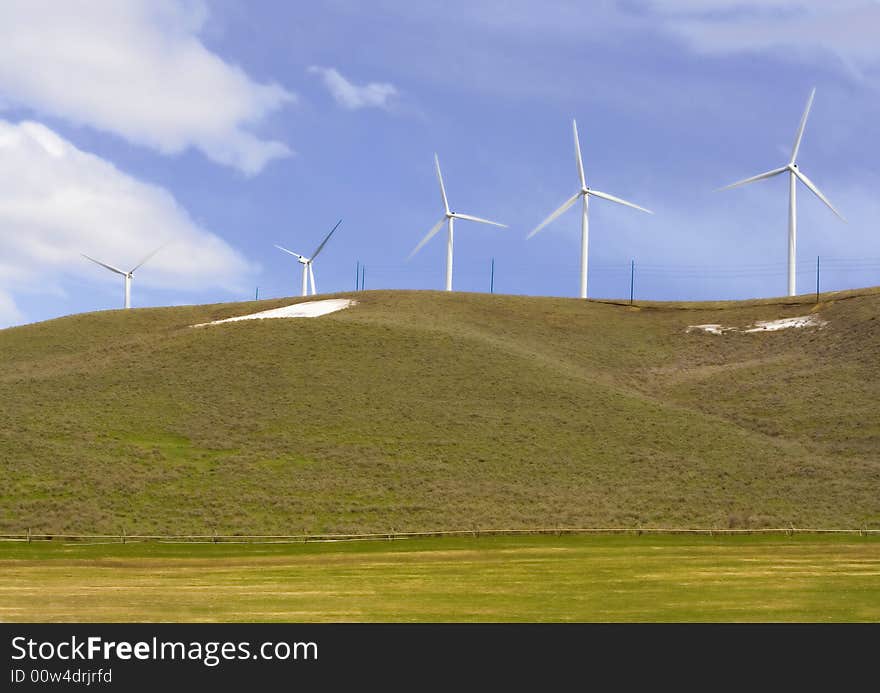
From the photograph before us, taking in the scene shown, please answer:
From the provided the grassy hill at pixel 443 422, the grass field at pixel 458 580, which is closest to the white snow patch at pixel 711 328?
the grassy hill at pixel 443 422

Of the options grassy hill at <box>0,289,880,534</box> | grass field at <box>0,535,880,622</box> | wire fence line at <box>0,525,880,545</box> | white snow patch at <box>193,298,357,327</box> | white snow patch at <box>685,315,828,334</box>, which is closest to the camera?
grass field at <box>0,535,880,622</box>

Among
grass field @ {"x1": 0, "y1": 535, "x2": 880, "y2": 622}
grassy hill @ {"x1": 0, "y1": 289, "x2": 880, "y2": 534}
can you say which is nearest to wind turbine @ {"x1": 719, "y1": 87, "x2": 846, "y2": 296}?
grassy hill @ {"x1": 0, "y1": 289, "x2": 880, "y2": 534}

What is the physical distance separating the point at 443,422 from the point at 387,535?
21104mm

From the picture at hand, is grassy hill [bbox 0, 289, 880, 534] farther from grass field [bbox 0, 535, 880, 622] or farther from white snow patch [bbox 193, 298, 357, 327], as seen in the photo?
grass field [bbox 0, 535, 880, 622]

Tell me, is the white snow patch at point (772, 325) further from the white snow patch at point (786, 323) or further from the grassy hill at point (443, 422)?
the grassy hill at point (443, 422)

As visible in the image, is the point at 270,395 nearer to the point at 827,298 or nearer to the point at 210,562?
the point at 210,562

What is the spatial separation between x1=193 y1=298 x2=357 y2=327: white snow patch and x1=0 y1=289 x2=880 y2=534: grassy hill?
2857 millimetres

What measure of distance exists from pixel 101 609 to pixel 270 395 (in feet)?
150

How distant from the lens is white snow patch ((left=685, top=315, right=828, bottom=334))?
95188 mm

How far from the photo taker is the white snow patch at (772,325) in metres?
95.2

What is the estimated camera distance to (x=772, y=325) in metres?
97.4

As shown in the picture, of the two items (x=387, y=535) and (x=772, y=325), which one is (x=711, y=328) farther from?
(x=387, y=535)

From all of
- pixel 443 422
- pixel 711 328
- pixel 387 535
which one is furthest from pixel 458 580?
pixel 711 328
